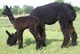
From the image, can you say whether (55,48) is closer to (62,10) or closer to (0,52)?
(62,10)

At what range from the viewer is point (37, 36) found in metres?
11.7

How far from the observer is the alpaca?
11727mm

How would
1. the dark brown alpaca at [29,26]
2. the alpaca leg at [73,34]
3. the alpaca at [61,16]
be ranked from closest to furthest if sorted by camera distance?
1. the dark brown alpaca at [29,26]
2. the alpaca at [61,16]
3. the alpaca leg at [73,34]

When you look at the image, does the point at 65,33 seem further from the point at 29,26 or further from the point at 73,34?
the point at 29,26

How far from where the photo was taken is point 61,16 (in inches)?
463

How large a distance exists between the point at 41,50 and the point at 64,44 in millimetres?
1080

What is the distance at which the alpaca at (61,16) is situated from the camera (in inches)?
462

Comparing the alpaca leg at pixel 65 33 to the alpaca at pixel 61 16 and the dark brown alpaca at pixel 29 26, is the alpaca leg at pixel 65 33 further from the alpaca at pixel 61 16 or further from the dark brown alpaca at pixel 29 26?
the dark brown alpaca at pixel 29 26

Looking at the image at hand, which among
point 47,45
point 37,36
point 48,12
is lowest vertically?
point 47,45

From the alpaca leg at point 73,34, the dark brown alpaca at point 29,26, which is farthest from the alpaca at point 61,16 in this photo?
the dark brown alpaca at point 29,26

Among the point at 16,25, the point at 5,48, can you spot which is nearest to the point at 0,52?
the point at 5,48

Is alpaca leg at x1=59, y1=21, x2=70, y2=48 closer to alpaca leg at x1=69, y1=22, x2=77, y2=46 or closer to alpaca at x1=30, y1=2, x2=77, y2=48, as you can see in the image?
alpaca at x1=30, y1=2, x2=77, y2=48

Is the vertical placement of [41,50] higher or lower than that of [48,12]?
lower

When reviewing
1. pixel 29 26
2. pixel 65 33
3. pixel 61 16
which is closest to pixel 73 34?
pixel 65 33
